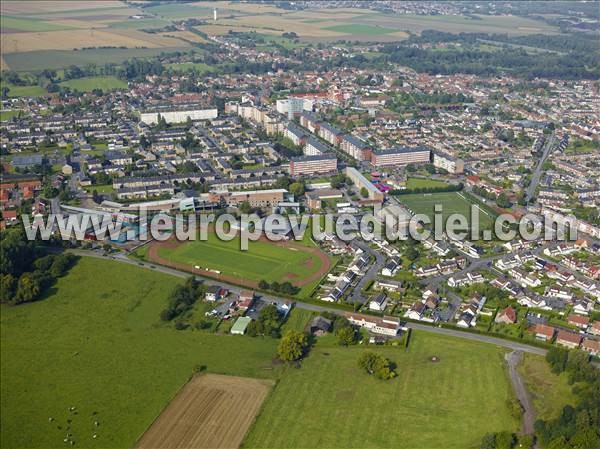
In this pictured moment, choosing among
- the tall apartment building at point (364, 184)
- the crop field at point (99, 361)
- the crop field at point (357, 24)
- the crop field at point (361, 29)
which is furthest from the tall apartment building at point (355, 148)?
the crop field at point (361, 29)

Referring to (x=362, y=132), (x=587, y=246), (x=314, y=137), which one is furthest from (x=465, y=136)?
(x=587, y=246)

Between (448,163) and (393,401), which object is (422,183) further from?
(393,401)

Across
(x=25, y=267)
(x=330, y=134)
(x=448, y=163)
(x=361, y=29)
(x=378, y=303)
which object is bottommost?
(x=25, y=267)

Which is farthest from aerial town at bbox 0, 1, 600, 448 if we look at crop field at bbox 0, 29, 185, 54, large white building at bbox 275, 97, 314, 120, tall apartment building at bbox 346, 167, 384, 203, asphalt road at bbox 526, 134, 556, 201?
crop field at bbox 0, 29, 185, 54

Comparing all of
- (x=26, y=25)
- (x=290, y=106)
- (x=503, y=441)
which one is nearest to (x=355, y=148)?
(x=290, y=106)

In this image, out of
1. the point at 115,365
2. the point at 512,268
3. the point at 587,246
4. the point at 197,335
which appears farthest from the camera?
the point at 587,246

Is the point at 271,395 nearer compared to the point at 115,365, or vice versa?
the point at 271,395

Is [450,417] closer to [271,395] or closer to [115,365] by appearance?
[271,395]
